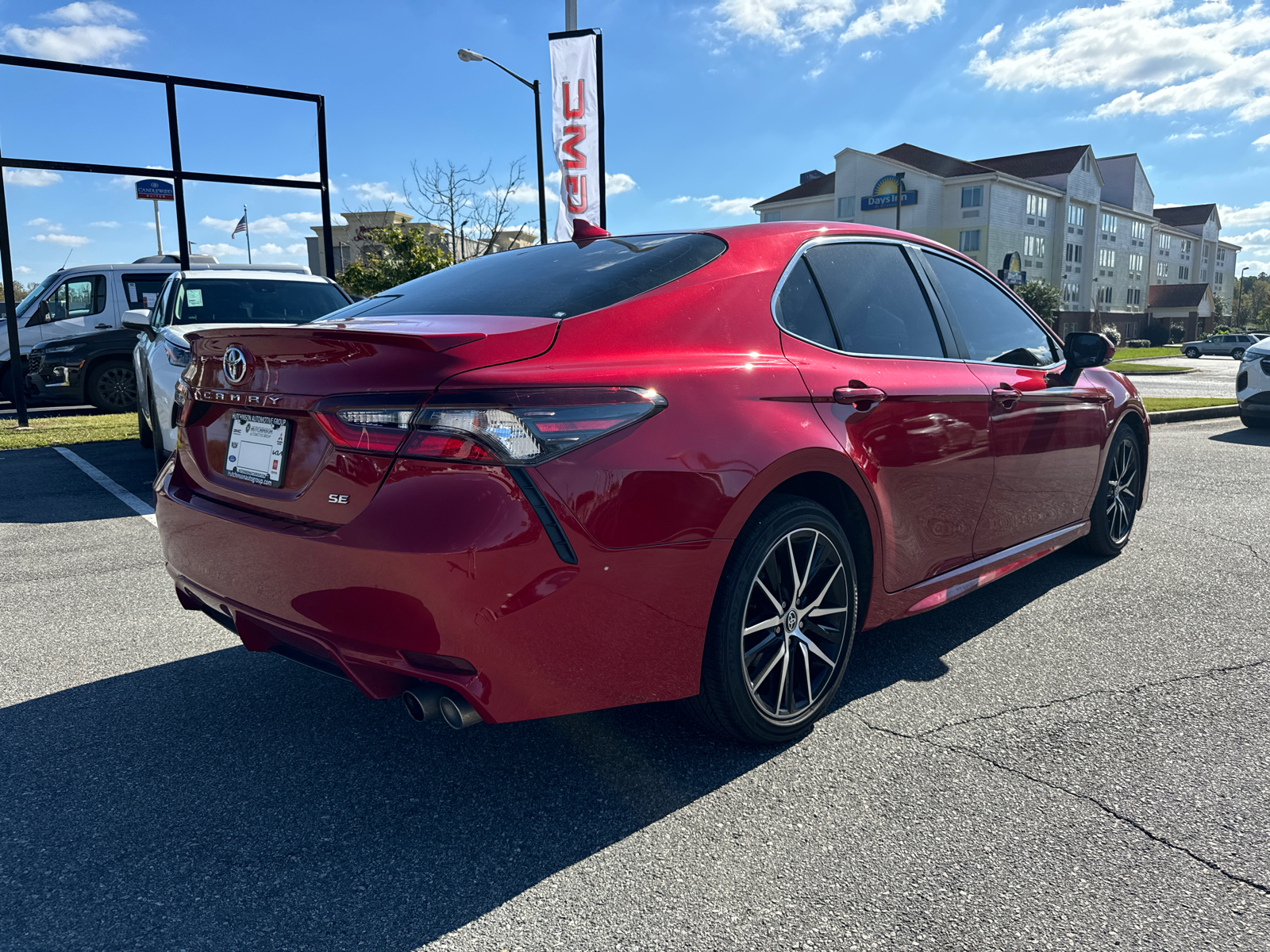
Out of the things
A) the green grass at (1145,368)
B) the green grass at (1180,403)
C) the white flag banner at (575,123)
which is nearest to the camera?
the white flag banner at (575,123)

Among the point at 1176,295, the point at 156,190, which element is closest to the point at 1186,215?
the point at 1176,295

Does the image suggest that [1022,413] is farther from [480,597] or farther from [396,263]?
[396,263]

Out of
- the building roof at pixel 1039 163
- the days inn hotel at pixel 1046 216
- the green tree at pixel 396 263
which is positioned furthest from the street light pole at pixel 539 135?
the building roof at pixel 1039 163

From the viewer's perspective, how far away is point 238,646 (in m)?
3.70

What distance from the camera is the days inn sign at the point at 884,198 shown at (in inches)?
2325

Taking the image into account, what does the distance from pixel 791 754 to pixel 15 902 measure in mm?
2033

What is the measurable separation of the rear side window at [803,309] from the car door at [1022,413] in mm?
925

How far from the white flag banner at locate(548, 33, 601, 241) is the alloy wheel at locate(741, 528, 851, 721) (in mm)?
10404

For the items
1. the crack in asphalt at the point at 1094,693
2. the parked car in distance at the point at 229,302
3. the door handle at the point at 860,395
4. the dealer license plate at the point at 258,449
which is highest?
the parked car in distance at the point at 229,302

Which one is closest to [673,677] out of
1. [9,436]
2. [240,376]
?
[240,376]

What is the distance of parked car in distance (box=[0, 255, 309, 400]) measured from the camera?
45.6 ft

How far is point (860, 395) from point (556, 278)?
3.46ft

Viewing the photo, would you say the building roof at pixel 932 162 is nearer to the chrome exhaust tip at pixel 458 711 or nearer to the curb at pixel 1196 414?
the curb at pixel 1196 414

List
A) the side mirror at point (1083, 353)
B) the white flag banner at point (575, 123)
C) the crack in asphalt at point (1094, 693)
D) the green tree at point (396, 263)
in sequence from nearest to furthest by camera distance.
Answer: the crack in asphalt at point (1094, 693)
the side mirror at point (1083, 353)
the white flag banner at point (575, 123)
the green tree at point (396, 263)
